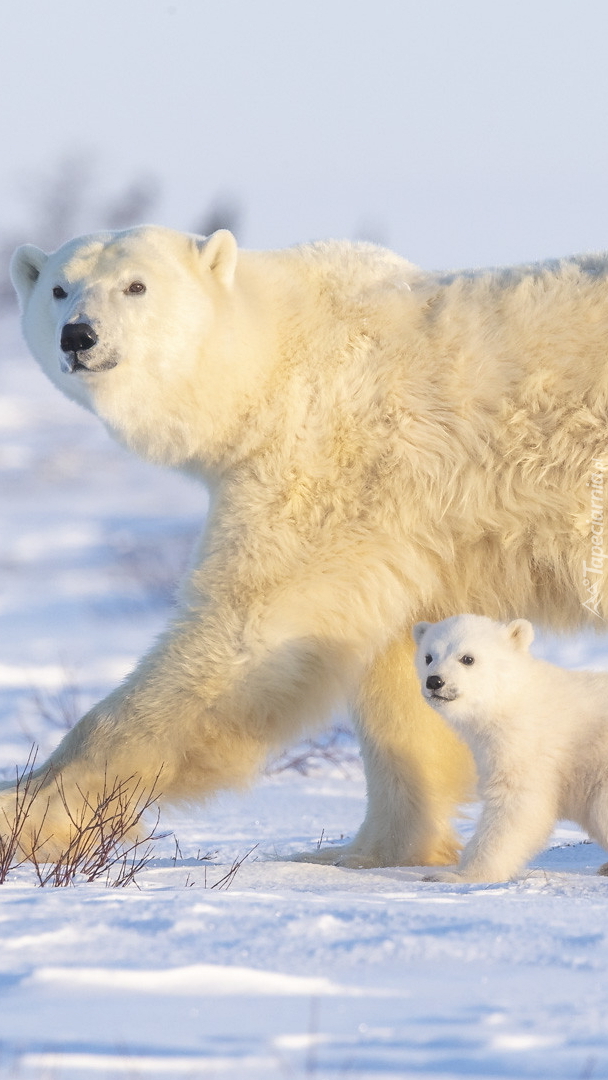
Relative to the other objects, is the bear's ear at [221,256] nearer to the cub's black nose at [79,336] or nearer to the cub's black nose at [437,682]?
the cub's black nose at [79,336]

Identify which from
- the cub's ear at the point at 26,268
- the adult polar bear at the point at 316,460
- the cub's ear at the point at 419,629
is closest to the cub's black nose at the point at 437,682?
the cub's ear at the point at 419,629

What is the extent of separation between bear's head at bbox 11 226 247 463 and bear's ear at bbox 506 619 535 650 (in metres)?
1.17

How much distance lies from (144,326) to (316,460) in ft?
2.33

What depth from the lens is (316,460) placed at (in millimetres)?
4176

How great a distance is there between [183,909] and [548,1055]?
0.90 metres

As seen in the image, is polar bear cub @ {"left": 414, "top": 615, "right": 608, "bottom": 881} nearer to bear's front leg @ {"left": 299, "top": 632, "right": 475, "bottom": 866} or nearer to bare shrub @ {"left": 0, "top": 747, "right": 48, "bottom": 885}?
bear's front leg @ {"left": 299, "top": 632, "right": 475, "bottom": 866}

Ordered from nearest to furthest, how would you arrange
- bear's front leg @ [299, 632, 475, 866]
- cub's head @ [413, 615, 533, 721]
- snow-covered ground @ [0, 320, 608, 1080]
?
1. snow-covered ground @ [0, 320, 608, 1080]
2. cub's head @ [413, 615, 533, 721]
3. bear's front leg @ [299, 632, 475, 866]

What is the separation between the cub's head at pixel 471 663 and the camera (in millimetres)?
3861

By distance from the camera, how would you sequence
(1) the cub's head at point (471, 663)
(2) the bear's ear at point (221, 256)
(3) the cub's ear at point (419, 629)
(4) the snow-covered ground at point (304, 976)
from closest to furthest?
(4) the snow-covered ground at point (304, 976) → (1) the cub's head at point (471, 663) → (3) the cub's ear at point (419, 629) → (2) the bear's ear at point (221, 256)

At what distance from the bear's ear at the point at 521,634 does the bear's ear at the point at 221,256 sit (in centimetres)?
150

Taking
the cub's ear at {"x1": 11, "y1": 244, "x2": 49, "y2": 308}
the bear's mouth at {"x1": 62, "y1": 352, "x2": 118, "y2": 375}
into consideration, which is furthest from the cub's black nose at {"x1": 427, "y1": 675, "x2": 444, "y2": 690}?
the cub's ear at {"x1": 11, "y1": 244, "x2": 49, "y2": 308}

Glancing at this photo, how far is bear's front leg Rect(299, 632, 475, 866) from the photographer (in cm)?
460

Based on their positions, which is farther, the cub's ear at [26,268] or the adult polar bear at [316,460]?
the cub's ear at [26,268]

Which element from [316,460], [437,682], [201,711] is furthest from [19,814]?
[316,460]
